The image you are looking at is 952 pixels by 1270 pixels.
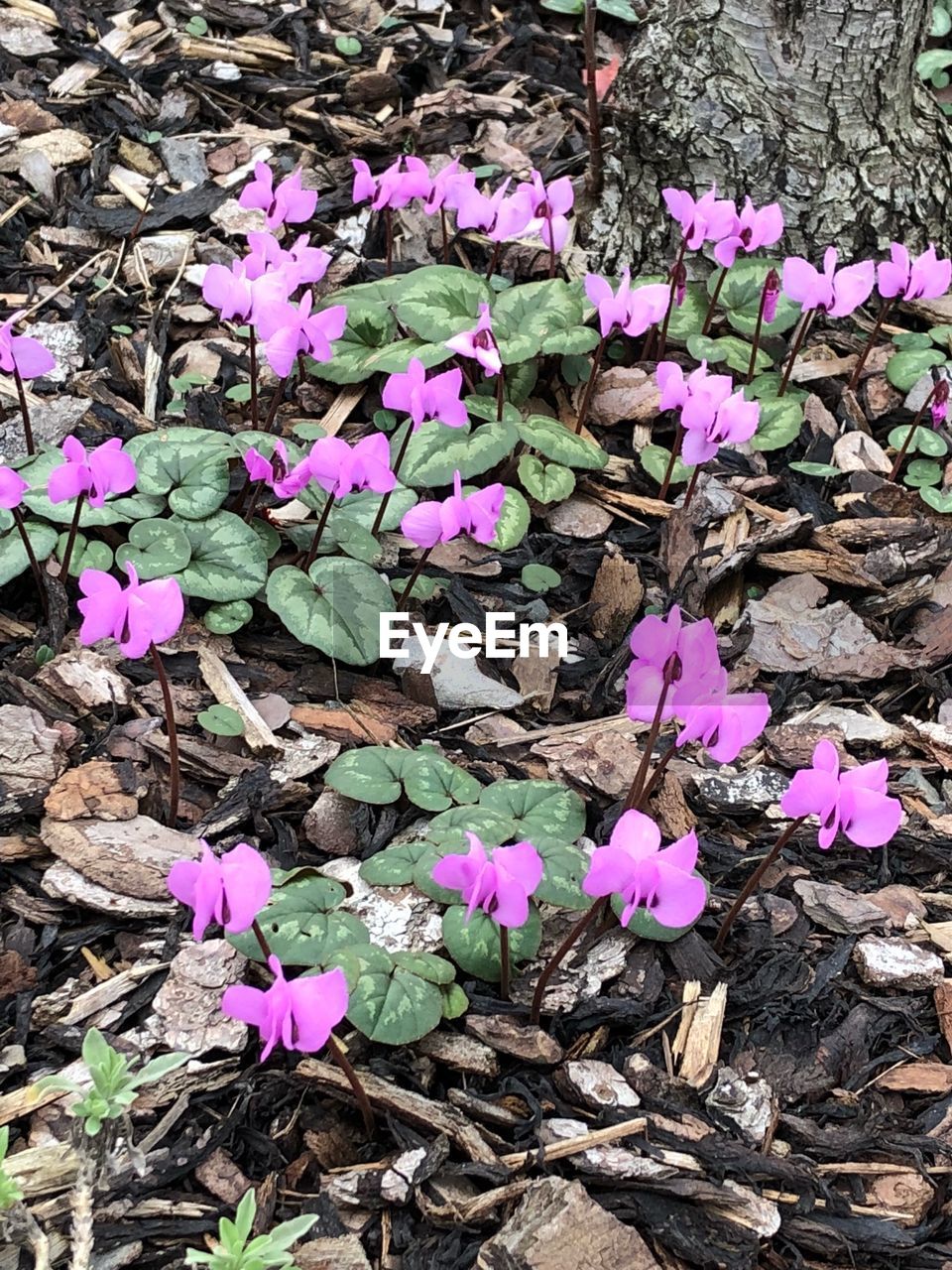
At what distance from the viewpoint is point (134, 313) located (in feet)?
11.7

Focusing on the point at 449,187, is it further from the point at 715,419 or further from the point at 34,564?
the point at 34,564

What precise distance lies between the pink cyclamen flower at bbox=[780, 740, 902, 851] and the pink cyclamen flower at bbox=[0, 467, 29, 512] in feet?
4.72

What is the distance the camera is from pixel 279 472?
2660 millimetres

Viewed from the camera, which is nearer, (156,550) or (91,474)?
(91,474)

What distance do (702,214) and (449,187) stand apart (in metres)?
0.62

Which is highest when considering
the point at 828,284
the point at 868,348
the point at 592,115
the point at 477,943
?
the point at 592,115

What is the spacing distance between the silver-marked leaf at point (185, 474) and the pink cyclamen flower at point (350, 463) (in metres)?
0.33

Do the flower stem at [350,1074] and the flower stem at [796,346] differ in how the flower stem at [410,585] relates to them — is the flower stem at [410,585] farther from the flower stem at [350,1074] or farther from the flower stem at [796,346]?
the flower stem at [796,346]

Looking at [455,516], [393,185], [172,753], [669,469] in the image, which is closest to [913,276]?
[669,469]

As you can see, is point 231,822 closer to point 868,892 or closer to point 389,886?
point 389,886

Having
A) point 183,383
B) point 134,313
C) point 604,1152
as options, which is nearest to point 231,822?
point 604,1152

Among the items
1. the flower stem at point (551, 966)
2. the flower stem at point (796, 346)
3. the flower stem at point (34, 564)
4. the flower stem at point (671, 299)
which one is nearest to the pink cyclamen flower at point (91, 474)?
the flower stem at point (34, 564)

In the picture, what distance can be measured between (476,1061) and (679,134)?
252cm

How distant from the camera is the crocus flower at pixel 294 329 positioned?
2.88 meters
